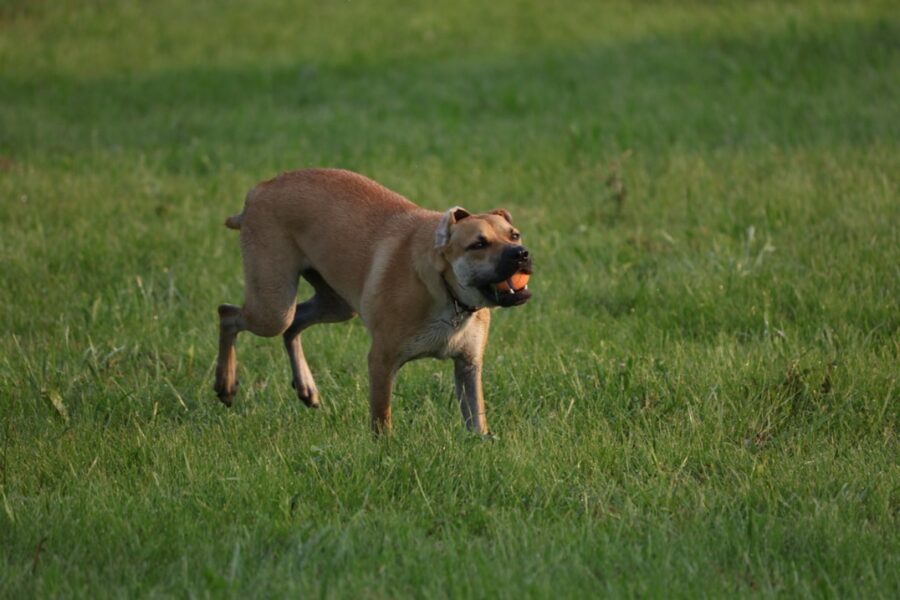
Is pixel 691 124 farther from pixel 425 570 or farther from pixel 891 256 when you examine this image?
pixel 425 570

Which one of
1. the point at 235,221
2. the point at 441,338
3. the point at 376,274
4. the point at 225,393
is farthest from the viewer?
the point at 235,221

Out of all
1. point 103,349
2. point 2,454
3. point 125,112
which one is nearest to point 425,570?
point 2,454

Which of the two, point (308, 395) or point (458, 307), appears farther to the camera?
point (308, 395)

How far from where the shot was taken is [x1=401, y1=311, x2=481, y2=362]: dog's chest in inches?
232

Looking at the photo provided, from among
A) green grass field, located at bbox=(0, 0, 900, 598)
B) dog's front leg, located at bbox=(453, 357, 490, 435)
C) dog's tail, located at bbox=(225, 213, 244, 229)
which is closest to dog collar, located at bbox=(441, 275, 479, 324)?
dog's front leg, located at bbox=(453, 357, 490, 435)

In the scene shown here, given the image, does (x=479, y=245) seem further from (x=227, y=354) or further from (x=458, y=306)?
(x=227, y=354)

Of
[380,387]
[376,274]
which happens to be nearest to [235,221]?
[376,274]

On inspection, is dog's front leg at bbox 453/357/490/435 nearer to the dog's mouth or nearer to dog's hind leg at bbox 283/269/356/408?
the dog's mouth

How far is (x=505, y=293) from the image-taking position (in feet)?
18.4

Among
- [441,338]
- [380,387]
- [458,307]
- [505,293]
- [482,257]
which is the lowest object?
[380,387]

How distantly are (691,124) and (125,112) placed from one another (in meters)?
6.19

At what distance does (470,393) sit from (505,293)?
0.79 metres

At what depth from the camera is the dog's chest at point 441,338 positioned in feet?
19.4

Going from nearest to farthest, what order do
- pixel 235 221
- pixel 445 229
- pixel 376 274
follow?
pixel 445 229 → pixel 376 274 → pixel 235 221
